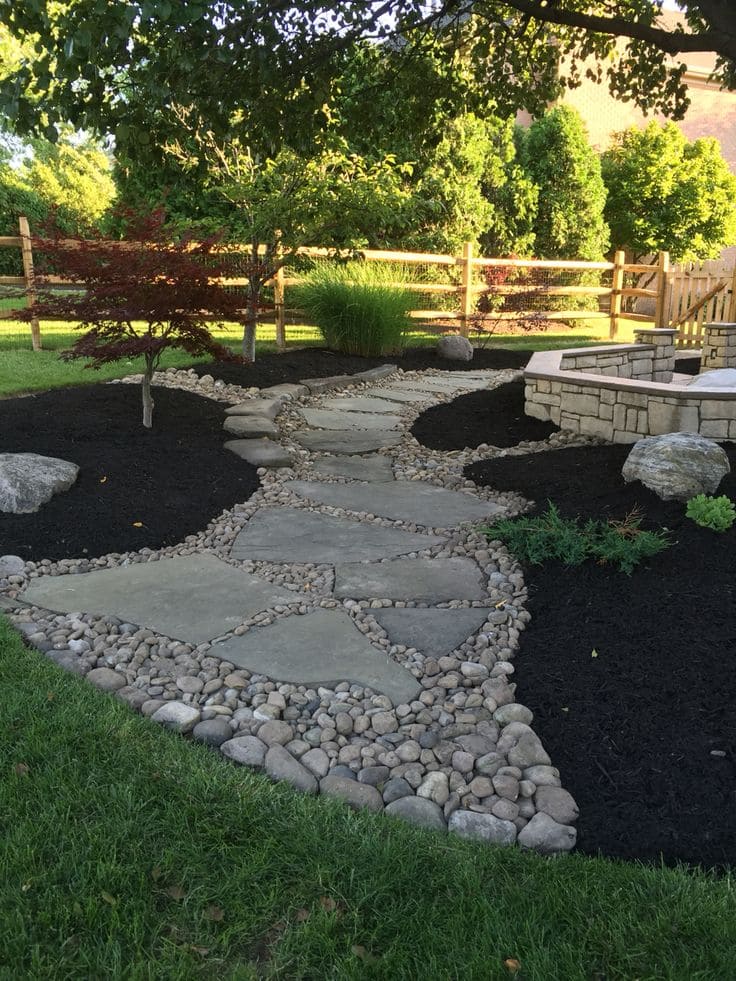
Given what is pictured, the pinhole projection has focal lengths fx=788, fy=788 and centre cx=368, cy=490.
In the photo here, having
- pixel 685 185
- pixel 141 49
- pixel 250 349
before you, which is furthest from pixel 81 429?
pixel 685 185

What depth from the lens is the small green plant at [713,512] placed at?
145 inches

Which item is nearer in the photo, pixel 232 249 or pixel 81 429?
pixel 81 429

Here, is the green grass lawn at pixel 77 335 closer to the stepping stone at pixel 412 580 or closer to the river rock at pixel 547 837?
the stepping stone at pixel 412 580

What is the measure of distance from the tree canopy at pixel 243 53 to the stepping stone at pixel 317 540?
2.15m

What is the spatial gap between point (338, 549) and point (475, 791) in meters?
1.97

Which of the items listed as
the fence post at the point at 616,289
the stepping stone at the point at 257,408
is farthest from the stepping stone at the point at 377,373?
the fence post at the point at 616,289

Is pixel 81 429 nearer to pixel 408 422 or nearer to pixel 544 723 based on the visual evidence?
pixel 408 422

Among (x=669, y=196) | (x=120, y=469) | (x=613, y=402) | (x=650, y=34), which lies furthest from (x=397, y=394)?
(x=669, y=196)

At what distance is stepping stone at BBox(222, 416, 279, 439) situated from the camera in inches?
242

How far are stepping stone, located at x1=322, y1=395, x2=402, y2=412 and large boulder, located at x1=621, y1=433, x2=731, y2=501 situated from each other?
3.62 metres

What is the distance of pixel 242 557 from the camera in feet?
13.3

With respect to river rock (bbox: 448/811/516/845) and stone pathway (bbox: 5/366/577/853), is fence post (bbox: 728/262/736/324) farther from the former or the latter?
river rock (bbox: 448/811/516/845)

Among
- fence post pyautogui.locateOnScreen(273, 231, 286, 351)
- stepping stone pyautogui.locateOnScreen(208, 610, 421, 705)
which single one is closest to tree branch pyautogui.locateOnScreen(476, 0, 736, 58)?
stepping stone pyautogui.locateOnScreen(208, 610, 421, 705)

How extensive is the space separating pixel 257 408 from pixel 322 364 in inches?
106
